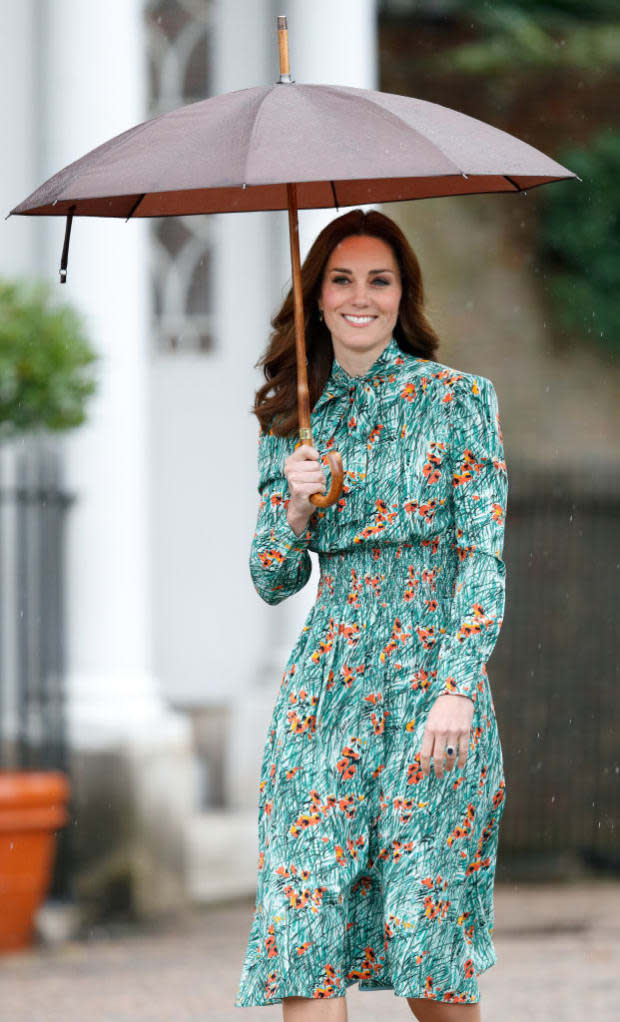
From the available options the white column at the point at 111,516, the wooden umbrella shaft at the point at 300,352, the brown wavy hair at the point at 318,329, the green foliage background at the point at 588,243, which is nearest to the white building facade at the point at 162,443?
the white column at the point at 111,516

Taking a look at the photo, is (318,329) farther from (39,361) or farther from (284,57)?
(39,361)

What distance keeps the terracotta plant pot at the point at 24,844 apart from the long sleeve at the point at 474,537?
13.2 ft

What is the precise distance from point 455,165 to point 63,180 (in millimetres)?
784

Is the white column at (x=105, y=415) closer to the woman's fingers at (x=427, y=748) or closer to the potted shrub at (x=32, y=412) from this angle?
the potted shrub at (x=32, y=412)

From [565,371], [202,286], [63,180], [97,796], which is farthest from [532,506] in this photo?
[63,180]

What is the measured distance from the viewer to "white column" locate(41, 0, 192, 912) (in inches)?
318

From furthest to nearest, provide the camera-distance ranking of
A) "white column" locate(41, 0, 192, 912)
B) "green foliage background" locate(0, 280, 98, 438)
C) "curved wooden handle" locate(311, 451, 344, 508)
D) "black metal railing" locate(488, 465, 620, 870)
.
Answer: "black metal railing" locate(488, 465, 620, 870), "white column" locate(41, 0, 192, 912), "green foliage background" locate(0, 280, 98, 438), "curved wooden handle" locate(311, 451, 344, 508)

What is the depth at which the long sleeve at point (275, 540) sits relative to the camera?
12.4 ft

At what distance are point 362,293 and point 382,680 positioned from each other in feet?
2.50

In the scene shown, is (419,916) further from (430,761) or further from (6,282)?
(6,282)

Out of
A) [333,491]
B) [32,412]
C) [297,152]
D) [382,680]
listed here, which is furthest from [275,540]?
[32,412]

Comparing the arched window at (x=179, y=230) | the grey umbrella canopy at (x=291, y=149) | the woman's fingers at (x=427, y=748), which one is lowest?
the woman's fingers at (x=427, y=748)

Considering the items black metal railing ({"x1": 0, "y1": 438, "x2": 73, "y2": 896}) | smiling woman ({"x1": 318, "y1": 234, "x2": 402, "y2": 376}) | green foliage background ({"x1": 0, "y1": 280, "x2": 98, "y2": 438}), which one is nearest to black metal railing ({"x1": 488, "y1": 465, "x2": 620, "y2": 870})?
black metal railing ({"x1": 0, "y1": 438, "x2": 73, "y2": 896})

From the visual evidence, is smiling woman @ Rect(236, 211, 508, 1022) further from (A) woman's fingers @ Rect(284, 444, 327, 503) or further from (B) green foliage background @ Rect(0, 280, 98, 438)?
(B) green foliage background @ Rect(0, 280, 98, 438)
